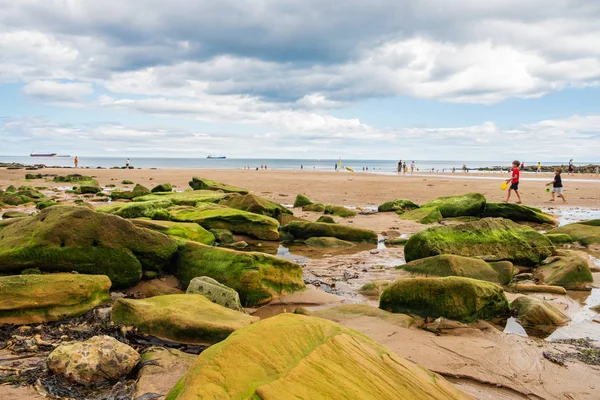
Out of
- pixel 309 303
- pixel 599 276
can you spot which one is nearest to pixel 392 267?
pixel 309 303

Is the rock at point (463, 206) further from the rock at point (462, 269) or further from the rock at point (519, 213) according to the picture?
the rock at point (462, 269)

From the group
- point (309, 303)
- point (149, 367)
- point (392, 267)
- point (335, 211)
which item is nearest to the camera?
point (149, 367)

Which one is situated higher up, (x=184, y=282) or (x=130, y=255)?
(x=130, y=255)

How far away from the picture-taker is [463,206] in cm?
1520

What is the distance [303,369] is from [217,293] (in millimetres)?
3212

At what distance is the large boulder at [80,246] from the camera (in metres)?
6.24

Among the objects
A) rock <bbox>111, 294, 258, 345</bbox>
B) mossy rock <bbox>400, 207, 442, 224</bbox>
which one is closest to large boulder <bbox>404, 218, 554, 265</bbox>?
rock <bbox>111, 294, 258, 345</bbox>

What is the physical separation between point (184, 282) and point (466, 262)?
468 cm

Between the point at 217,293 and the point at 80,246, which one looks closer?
the point at 217,293

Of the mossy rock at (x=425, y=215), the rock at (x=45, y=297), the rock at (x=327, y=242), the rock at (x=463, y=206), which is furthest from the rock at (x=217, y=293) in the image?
the rock at (x=463, y=206)

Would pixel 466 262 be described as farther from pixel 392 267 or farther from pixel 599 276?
pixel 599 276

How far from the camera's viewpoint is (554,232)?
11.7 meters

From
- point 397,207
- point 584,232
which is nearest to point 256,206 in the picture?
point 397,207

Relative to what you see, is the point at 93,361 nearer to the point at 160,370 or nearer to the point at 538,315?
the point at 160,370
